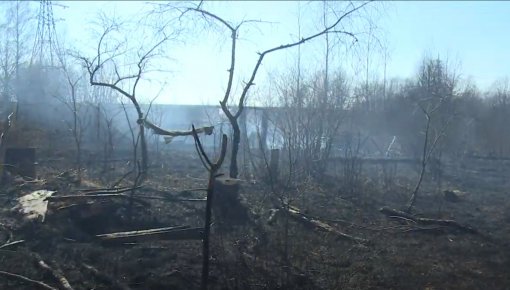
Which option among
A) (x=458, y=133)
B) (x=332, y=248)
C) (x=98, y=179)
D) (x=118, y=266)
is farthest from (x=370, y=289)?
(x=458, y=133)

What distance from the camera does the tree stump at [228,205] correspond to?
10.3m

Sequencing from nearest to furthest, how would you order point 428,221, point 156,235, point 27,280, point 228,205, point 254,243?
Answer: point 27,280
point 156,235
point 254,243
point 228,205
point 428,221

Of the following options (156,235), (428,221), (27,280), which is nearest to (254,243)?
(156,235)

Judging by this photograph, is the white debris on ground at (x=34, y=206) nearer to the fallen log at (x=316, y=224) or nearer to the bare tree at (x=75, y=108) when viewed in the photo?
the bare tree at (x=75, y=108)

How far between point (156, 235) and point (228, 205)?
7.81 ft

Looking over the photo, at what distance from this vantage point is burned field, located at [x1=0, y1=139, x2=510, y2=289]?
690cm

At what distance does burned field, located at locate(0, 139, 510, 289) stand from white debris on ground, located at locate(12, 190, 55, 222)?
0.40ft

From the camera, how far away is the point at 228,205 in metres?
10.7

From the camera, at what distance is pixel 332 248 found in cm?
883

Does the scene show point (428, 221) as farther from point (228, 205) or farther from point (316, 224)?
point (228, 205)

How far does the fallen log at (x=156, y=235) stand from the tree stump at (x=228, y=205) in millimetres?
1141

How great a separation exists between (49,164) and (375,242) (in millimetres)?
13702

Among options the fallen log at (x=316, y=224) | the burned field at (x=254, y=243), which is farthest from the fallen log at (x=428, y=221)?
the fallen log at (x=316, y=224)

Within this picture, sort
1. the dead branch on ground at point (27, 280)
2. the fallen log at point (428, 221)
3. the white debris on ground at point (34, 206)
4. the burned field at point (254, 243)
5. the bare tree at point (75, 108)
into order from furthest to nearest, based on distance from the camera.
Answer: the bare tree at point (75, 108), the fallen log at point (428, 221), the white debris on ground at point (34, 206), the burned field at point (254, 243), the dead branch on ground at point (27, 280)
